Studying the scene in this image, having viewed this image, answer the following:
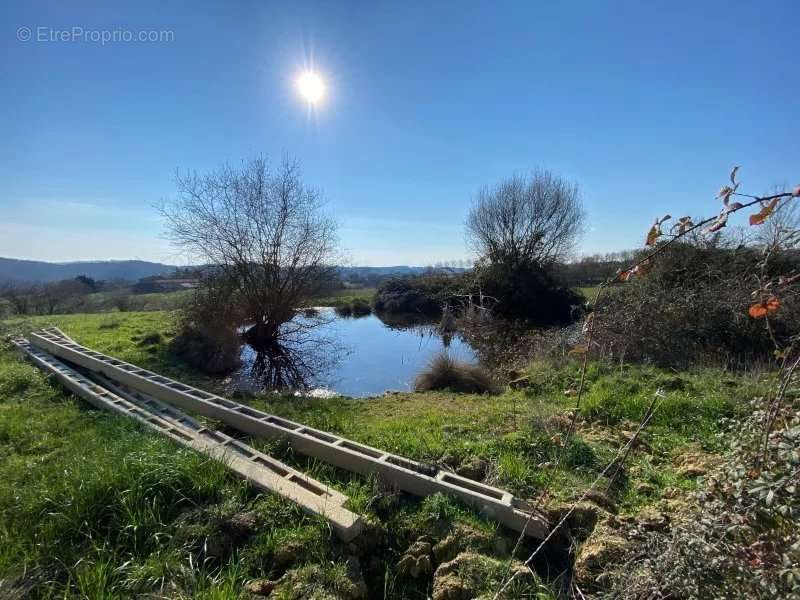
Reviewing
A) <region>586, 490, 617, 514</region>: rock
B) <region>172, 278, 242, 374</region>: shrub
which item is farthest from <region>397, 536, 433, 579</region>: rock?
<region>172, 278, 242, 374</region>: shrub

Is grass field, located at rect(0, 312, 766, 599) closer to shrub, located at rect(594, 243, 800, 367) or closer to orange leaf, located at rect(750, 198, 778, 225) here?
orange leaf, located at rect(750, 198, 778, 225)

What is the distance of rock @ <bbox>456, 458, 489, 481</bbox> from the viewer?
3143 millimetres

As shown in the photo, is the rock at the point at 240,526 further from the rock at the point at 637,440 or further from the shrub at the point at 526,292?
the shrub at the point at 526,292

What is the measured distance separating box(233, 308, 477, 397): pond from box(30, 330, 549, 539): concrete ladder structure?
3491 millimetres

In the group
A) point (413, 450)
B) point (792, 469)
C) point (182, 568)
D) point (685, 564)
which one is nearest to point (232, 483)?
point (182, 568)

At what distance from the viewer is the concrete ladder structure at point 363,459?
2.51 m

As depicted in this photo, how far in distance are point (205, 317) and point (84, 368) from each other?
408 cm

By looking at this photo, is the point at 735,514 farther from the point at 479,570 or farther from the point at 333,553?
the point at 333,553

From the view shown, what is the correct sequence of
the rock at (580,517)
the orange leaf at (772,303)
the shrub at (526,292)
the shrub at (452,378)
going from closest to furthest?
the orange leaf at (772,303), the rock at (580,517), the shrub at (452,378), the shrub at (526,292)

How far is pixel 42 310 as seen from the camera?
19.9 m

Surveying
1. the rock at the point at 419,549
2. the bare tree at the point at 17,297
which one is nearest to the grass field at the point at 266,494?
the rock at the point at 419,549

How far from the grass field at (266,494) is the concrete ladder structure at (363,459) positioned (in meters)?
0.10

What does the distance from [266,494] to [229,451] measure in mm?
763

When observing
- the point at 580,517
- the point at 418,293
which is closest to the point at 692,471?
the point at 580,517
